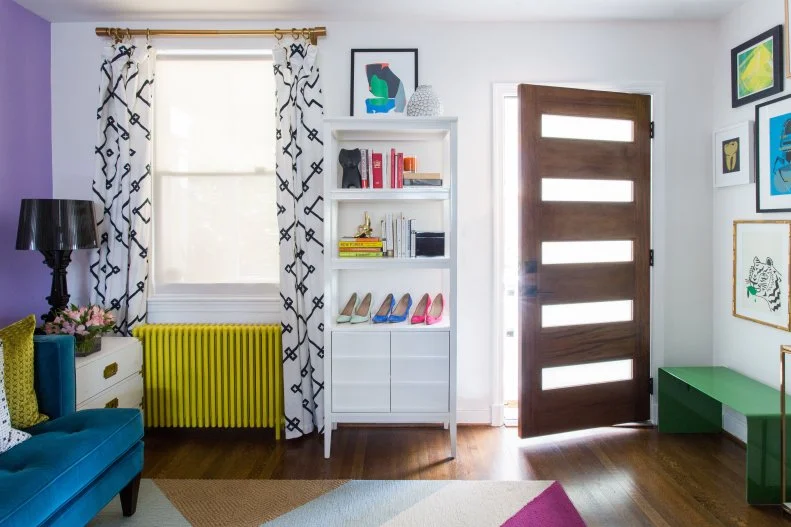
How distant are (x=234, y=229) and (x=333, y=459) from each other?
159 centimetres

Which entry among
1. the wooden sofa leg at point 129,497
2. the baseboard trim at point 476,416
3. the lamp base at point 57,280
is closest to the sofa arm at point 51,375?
the wooden sofa leg at point 129,497

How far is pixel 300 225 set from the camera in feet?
10.3

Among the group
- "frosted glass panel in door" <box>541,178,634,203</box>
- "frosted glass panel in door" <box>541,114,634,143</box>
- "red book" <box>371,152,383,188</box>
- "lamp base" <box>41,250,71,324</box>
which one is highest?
"frosted glass panel in door" <box>541,114,634,143</box>

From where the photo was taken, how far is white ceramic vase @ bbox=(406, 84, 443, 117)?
282 cm

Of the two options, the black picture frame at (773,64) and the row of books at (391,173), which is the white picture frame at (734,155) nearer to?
the black picture frame at (773,64)

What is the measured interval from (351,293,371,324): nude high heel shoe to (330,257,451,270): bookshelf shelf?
0.32 m

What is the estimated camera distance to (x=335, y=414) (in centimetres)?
282

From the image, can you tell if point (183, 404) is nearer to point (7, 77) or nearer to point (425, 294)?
point (425, 294)

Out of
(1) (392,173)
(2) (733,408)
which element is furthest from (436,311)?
(2) (733,408)

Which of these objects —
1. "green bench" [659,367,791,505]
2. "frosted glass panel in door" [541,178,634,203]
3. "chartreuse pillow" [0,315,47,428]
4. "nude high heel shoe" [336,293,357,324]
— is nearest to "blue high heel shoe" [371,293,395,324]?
"nude high heel shoe" [336,293,357,324]

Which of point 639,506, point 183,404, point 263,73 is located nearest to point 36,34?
point 263,73

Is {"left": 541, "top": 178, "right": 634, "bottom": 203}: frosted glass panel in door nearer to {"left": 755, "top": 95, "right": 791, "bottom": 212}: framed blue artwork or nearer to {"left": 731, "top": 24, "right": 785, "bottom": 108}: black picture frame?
{"left": 755, "top": 95, "right": 791, "bottom": 212}: framed blue artwork

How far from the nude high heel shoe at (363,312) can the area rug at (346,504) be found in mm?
877

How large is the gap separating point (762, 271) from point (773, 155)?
64cm
